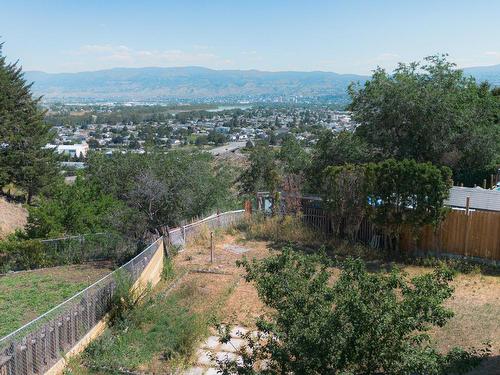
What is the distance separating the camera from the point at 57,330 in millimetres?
9117

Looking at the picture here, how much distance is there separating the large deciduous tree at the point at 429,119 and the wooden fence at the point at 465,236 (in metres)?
7.53

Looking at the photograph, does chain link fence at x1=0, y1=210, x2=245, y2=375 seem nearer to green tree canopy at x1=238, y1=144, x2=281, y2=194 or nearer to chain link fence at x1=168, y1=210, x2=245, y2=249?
chain link fence at x1=168, y1=210, x2=245, y2=249

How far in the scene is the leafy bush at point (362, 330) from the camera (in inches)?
239

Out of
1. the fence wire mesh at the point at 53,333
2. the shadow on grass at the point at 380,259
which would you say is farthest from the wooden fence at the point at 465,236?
the fence wire mesh at the point at 53,333

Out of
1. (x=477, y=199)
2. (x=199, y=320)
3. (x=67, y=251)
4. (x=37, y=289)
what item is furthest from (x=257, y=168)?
(x=199, y=320)

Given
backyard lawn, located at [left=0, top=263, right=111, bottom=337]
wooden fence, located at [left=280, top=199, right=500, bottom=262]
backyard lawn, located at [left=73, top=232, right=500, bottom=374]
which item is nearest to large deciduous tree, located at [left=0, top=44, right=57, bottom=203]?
backyard lawn, located at [left=0, top=263, right=111, bottom=337]

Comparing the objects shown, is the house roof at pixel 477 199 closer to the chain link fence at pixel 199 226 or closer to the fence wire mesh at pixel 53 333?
the chain link fence at pixel 199 226

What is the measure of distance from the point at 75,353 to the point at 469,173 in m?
20.4

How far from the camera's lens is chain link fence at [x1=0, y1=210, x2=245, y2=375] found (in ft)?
26.0

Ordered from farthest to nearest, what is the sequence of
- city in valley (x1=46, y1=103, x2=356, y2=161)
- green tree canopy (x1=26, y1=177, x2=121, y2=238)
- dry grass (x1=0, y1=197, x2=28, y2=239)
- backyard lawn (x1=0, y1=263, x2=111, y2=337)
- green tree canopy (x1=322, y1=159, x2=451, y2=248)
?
city in valley (x1=46, y1=103, x2=356, y2=161) → dry grass (x1=0, y1=197, x2=28, y2=239) → green tree canopy (x1=26, y1=177, x2=121, y2=238) → green tree canopy (x1=322, y1=159, x2=451, y2=248) → backyard lawn (x1=0, y1=263, x2=111, y2=337)

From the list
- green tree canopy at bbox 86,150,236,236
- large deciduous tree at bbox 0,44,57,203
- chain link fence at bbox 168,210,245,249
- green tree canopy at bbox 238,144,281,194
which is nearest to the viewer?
chain link fence at bbox 168,210,245,249

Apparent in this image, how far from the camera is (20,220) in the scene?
2675 cm

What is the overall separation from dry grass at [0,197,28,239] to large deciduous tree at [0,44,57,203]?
170 centimetres

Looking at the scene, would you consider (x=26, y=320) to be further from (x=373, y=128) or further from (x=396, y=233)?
(x=373, y=128)
